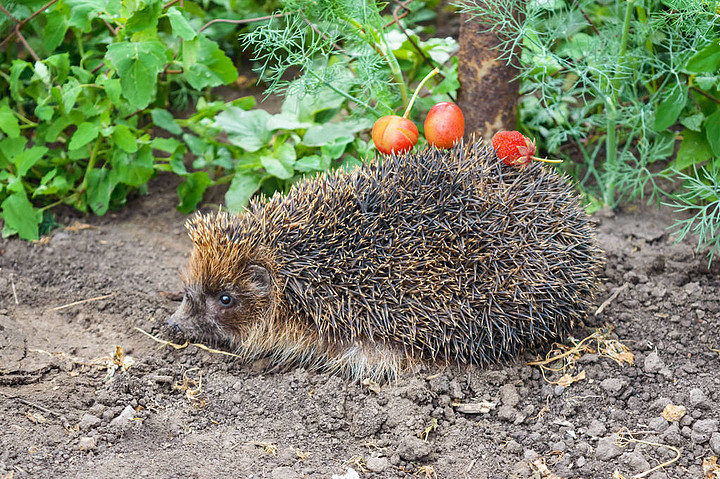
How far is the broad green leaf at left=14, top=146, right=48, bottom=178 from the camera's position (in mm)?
5844

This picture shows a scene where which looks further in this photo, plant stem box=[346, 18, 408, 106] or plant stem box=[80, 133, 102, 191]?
plant stem box=[80, 133, 102, 191]

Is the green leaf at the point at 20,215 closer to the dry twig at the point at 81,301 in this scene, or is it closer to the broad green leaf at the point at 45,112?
the broad green leaf at the point at 45,112

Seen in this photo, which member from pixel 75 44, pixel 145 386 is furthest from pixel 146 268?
pixel 75 44

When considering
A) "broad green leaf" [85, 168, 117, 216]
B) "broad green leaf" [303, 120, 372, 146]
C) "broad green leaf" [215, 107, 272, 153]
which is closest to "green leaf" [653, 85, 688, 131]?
"broad green leaf" [303, 120, 372, 146]

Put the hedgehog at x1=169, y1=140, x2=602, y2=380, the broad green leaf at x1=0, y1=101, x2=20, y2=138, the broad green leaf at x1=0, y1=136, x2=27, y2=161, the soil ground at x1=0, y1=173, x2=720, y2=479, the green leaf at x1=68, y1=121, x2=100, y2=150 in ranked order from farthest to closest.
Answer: the broad green leaf at x1=0, y1=136, x2=27, y2=161
the broad green leaf at x1=0, y1=101, x2=20, y2=138
the green leaf at x1=68, y1=121, x2=100, y2=150
the hedgehog at x1=169, y1=140, x2=602, y2=380
the soil ground at x1=0, y1=173, x2=720, y2=479

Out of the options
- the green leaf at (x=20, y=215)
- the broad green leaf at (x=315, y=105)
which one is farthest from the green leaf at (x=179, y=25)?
the green leaf at (x=20, y=215)

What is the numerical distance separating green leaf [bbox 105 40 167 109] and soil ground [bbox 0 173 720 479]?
1.45 meters

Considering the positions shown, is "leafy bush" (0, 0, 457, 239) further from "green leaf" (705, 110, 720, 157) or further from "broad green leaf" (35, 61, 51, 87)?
"green leaf" (705, 110, 720, 157)

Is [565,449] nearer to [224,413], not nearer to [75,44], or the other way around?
[224,413]

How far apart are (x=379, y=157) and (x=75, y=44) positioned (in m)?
3.64

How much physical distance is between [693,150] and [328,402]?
3639 millimetres

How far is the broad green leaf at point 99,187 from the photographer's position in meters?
6.20

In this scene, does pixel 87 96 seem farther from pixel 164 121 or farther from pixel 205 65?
pixel 205 65

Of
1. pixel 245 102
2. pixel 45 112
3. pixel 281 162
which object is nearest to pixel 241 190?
pixel 281 162
